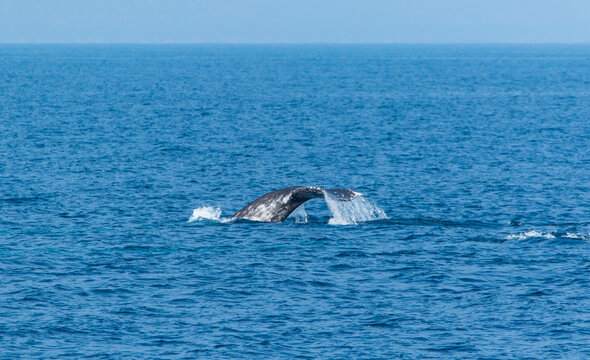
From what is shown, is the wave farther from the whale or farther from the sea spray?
the whale

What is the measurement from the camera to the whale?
39469 millimetres

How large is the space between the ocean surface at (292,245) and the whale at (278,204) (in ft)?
2.86

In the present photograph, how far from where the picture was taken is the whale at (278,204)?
129 feet

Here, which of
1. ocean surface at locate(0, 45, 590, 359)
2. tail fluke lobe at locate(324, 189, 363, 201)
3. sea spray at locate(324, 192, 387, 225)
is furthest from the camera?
sea spray at locate(324, 192, 387, 225)

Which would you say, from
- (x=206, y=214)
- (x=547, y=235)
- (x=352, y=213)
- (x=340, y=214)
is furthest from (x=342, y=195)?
(x=206, y=214)

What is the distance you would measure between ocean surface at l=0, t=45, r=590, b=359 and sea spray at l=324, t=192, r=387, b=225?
25cm

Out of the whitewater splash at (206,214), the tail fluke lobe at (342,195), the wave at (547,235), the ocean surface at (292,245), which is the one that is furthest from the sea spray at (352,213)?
the wave at (547,235)

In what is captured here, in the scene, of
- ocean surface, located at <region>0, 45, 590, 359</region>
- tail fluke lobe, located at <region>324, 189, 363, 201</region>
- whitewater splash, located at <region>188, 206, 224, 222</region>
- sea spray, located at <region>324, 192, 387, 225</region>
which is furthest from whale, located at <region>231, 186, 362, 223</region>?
sea spray, located at <region>324, 192, 387, 225</region>

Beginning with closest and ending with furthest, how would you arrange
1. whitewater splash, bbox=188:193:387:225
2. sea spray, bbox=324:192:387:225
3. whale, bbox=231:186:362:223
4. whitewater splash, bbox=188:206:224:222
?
whale, bbox=231:186:362:223 < whitewater splash, bbox=188:193:387:225 < sea spray, bbox=324:192:387:225 < whitewater splash, bbox=188:206:224:222

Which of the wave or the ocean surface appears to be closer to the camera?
the ocean surface

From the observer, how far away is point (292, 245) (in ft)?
129

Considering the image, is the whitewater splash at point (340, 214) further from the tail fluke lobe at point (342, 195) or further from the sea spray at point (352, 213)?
the tail fluke lobe at point (342, 195)

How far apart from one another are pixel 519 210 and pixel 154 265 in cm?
2140

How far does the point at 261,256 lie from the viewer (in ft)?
123
